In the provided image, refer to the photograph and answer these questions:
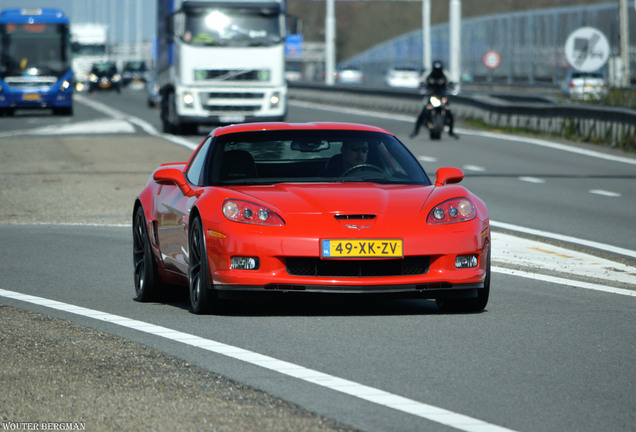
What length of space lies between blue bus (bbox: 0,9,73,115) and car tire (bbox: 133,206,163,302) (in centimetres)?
3789

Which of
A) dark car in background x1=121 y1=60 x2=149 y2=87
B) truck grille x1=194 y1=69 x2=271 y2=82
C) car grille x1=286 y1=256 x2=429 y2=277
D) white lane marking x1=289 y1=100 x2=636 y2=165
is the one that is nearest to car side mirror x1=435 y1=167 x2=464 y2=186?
car grille x1=286 y1=256 x2=429 y2=277

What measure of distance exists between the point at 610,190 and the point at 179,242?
11748 millimetres

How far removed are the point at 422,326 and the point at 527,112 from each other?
26952mm

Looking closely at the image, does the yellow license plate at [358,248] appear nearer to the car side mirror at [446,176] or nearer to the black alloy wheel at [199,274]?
the black alloy wheel at [199,274]

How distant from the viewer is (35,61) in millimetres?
48094

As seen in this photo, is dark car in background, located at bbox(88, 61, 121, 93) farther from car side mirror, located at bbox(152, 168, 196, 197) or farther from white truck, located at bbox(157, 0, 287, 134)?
car side mirror, located at bbox(152, 168, 196, 197)

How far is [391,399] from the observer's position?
6.29 m

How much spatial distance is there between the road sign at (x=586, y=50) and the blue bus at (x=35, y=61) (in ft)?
68.8

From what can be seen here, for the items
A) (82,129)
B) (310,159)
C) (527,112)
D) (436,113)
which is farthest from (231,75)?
(310,159)

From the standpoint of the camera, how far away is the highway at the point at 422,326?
20.4ft

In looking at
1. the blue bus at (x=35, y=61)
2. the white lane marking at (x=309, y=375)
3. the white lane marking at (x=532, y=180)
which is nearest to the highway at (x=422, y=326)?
the white lane marking at (x=309, y=375)

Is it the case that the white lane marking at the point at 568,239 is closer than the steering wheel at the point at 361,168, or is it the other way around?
the steering wheel at the point at 361,168

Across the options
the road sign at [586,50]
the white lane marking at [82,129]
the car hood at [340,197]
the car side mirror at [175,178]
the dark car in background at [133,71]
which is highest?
the dark car in background at [133,71]

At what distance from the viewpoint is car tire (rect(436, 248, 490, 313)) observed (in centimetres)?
909
